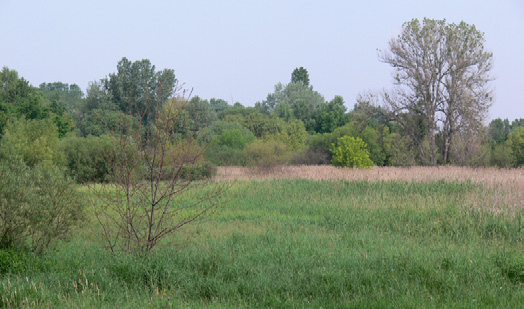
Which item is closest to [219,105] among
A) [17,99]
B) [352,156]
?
[17,99]

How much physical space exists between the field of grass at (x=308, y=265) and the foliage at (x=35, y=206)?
44cm

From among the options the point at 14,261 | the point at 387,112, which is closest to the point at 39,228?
the point at 14,261

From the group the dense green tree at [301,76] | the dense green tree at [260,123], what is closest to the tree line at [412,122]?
the dense green tree at [260,123]

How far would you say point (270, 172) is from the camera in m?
29.6

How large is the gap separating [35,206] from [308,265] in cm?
489

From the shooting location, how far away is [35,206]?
304 inches

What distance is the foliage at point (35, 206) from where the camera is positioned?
7.64m

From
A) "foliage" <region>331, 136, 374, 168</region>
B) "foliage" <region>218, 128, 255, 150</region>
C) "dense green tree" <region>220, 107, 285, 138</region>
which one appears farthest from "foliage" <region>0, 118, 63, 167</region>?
"dense green tree" <region>220, 107, 285, 138</region>

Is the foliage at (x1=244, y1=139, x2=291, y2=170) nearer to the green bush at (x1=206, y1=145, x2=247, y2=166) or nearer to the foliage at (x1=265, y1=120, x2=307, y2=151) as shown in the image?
the green bush at (x1=206, y1=145, x2=247, y2=166)

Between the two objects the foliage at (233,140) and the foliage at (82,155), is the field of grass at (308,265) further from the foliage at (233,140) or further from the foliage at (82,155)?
the foliage at (233,140)

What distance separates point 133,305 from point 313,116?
59.8 metres

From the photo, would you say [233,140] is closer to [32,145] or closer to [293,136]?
[293,136]

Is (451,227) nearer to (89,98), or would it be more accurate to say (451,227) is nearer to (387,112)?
(387,112)

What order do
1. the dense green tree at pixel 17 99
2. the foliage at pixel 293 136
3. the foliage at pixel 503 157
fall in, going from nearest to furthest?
the dense green tree at pixel 17 99, the foliage at pixel 503 157, the foliage at pixel 293 136
